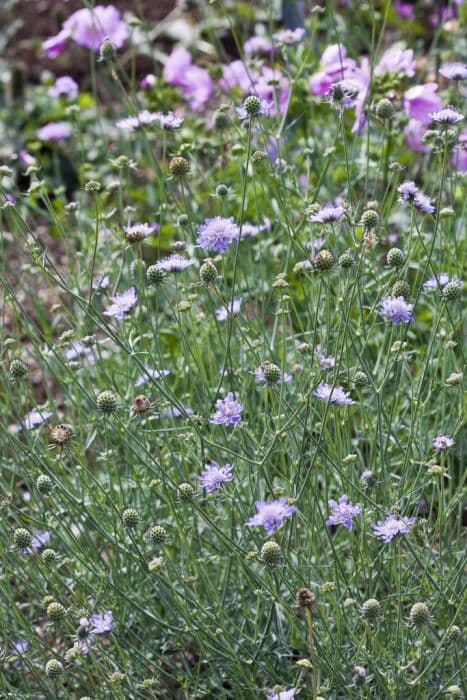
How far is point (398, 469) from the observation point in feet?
8.50

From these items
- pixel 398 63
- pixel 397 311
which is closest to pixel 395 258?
pixel 397 311

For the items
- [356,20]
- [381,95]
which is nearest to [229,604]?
[381,95]

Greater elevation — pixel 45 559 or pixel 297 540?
pixel 297 540

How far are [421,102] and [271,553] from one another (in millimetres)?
1804

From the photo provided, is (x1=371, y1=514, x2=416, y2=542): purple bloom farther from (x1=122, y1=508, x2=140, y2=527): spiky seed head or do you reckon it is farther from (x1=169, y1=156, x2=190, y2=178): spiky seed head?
(x1=169, y1=156, x2=190, y2=178): spiky seed head

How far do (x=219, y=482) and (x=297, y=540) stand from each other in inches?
11.2

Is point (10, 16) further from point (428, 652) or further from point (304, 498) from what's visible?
point (428, 652)

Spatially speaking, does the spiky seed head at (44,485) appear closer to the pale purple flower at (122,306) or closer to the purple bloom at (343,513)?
the pale purple flower at (122,306)

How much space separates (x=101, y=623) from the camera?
1.93 meters

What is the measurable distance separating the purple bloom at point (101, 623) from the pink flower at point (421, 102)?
174cm

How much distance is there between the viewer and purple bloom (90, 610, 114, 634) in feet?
6.20

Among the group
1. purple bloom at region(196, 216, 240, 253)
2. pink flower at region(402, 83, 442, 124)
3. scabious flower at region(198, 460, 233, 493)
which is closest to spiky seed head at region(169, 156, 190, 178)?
purple bloom at region(196, 216, 240, 253)

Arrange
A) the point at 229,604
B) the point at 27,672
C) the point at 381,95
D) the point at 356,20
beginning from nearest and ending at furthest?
the point at 229,604 → the point at 27,672 → the point at 381,95 → the point at 356,20

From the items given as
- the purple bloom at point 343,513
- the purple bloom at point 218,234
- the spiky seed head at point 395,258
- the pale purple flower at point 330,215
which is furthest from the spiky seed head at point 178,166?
the purple bloom at point 343,513
